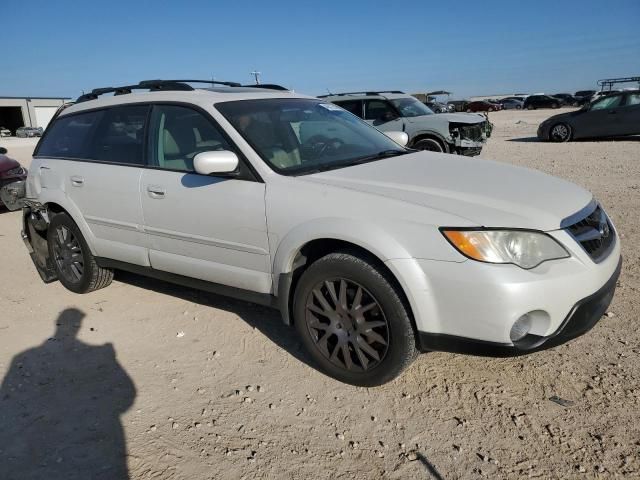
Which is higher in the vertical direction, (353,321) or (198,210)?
(198,210)

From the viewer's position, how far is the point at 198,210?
11.3 ft

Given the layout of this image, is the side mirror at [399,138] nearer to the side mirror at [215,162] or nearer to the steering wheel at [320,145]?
the steering wheel at [320,145]

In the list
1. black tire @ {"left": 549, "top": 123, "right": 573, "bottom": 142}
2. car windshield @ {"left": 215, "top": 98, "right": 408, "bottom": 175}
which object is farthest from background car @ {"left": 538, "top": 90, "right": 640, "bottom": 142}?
car windshield @ {"left": 215, "top": 98, "right": 408, "bottom": 175}

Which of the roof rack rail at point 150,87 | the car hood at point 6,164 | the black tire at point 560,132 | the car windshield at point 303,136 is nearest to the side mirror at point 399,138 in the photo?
the car windshield at point 303,136

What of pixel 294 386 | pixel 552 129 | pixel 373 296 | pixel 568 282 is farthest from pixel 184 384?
pixel 552 129

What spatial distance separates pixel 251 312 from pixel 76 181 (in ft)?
6.08

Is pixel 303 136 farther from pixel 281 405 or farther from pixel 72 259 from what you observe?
pixel 72 259

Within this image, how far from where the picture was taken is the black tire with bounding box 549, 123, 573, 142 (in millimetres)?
15992

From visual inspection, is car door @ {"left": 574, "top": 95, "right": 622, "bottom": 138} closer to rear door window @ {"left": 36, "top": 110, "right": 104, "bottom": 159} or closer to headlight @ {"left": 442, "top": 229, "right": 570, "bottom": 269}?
headlight @ {"left": 442, "top": 229, "right": 570, "bottom": 269}

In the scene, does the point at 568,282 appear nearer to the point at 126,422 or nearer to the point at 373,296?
the point at 373,296

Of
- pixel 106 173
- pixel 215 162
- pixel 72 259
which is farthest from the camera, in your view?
pixel 72 259

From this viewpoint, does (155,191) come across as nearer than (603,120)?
Yes

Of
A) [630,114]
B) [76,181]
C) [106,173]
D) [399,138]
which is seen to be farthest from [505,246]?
[630,114]

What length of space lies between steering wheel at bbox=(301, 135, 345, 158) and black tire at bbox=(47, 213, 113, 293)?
2.24 meters
